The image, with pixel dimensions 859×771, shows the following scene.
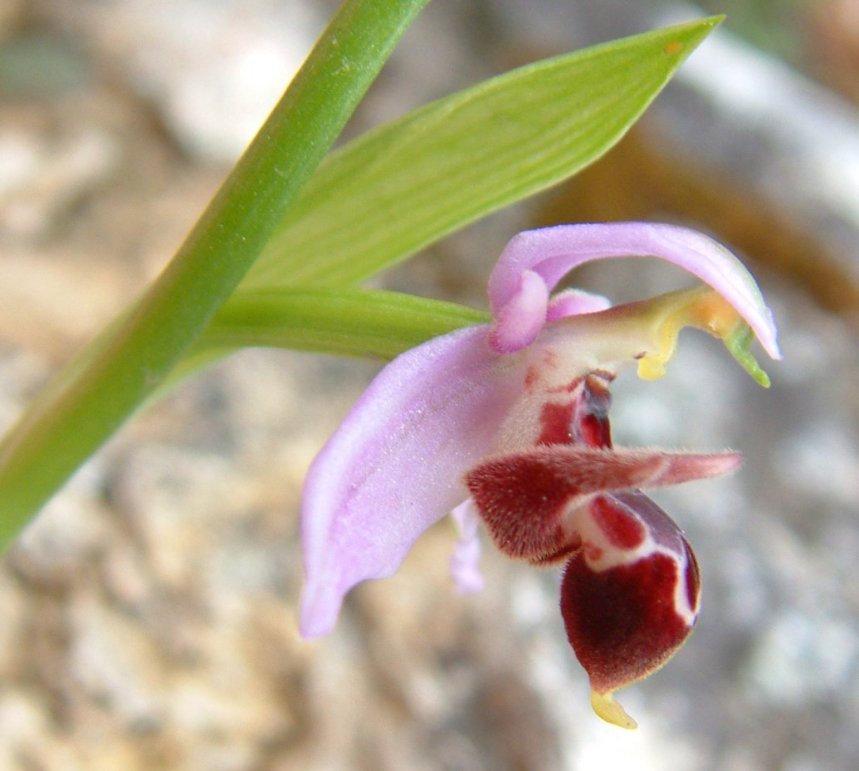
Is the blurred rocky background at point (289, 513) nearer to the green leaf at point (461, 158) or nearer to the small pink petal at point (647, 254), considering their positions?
the green leaf at point (461, 158)

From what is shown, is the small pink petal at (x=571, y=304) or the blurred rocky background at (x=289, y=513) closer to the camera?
the small pink petal at (x=571, y=304)

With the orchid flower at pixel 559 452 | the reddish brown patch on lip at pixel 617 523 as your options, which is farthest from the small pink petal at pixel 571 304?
the reddish brown patch on lip at pixel 617 523

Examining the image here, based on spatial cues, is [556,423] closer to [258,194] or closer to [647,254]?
[647,254]

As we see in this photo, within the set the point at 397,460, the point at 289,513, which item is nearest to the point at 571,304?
the point at 397,460

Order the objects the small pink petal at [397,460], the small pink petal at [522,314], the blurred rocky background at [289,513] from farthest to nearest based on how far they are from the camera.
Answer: the blurred rocky background at [289,513] < the small pink petal at [522,314] < the small pink petal at [397,460]

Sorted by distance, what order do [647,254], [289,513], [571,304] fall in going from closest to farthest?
[647,254] → [571,304] → [289,513]

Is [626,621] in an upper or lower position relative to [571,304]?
lower

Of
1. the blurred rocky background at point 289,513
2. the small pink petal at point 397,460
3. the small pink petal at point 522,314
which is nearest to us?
the small pink petal at point 397,460

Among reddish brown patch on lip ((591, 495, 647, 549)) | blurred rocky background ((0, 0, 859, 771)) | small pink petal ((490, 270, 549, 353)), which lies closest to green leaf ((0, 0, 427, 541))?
small pink petal ((490, 270, 549, 353))

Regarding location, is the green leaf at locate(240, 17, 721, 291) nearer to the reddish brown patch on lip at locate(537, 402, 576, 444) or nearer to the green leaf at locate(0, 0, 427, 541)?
the green leaf at locate(0, 0, 427, 541)
